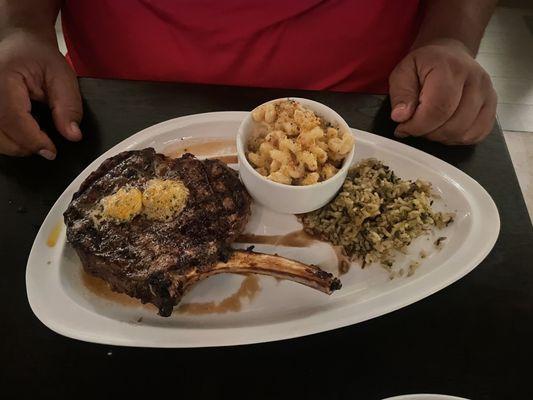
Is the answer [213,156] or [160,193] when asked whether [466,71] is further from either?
[160,193]

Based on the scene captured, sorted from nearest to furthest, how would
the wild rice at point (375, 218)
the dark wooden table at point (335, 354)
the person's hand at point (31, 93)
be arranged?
the dark wooden table at point (335, 354)
the wild rice at point (375, 218)
the person's hand at point (31, 93)

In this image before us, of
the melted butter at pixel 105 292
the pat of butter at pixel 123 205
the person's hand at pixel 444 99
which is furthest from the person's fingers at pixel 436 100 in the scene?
the melted butter at pixel 105 292

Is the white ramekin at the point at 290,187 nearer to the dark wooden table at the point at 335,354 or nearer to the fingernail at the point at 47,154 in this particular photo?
the dark wooden table at the point at 335,354

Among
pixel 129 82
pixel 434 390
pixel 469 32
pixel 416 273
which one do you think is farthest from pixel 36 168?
pixel 469 32

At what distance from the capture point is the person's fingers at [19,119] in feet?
4.63

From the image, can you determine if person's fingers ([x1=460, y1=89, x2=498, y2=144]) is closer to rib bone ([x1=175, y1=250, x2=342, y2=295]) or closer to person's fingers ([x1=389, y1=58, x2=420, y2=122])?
person's fingers ([x1=389, y1=58, x2=420, y2=122])

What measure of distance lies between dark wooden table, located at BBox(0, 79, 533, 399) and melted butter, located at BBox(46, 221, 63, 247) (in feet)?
0.22

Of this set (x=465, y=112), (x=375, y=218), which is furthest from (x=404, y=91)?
(x=375, y=218)

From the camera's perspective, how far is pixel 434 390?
1.11 metres

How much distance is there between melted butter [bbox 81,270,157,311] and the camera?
4.06ft

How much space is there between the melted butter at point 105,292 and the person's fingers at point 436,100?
1041 mm

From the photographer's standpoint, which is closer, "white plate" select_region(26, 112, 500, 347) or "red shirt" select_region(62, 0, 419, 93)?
"white plate" select_region(26, 112, 500, 347)

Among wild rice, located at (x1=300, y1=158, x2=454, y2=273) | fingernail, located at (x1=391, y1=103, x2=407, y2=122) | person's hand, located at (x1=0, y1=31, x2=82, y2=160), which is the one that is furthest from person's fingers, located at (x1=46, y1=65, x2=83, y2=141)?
fingernail, located at (x1=391, y1=103, x2=407, y2=122)

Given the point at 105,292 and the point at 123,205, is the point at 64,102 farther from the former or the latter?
the point at 105,292
